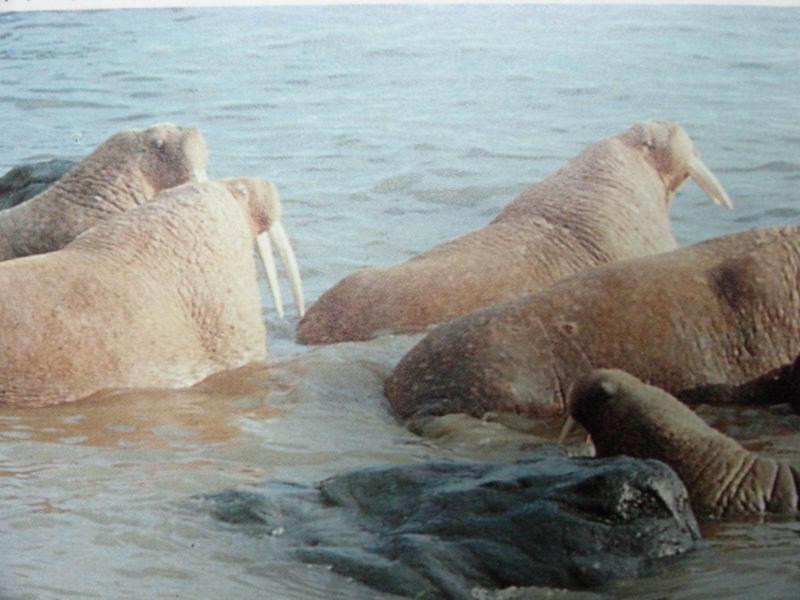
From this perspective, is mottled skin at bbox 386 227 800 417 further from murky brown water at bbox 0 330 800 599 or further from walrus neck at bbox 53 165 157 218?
walrus neck at bbox 53 165 157 218

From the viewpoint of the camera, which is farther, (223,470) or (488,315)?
(488,315)

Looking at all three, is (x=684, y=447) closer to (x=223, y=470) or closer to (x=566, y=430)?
(x=566, y=430)

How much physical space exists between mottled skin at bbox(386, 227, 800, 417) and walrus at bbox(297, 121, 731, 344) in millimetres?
1328

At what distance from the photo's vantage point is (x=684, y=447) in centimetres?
446

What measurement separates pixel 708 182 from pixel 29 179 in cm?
487

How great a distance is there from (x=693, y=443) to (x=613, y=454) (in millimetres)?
267

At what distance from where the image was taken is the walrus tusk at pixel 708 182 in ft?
27.7

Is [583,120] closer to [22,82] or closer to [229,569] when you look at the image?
[22,82]

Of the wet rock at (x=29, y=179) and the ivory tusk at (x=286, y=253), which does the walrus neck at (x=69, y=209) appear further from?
the wet rock at (x=29, y=179)

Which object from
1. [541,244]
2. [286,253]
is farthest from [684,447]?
[286,253]

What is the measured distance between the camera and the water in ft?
13.1

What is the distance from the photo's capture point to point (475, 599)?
11.9ft

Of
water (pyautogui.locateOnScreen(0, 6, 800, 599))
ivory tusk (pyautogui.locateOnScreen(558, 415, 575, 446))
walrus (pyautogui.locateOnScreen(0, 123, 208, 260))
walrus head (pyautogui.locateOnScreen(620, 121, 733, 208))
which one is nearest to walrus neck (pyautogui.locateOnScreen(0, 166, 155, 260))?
walrus (pyautogui.locateOnScreen(0, 123, 208, 260))

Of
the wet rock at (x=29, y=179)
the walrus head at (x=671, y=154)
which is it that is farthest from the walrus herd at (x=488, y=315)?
the wet rock at (x=29, y=179)
